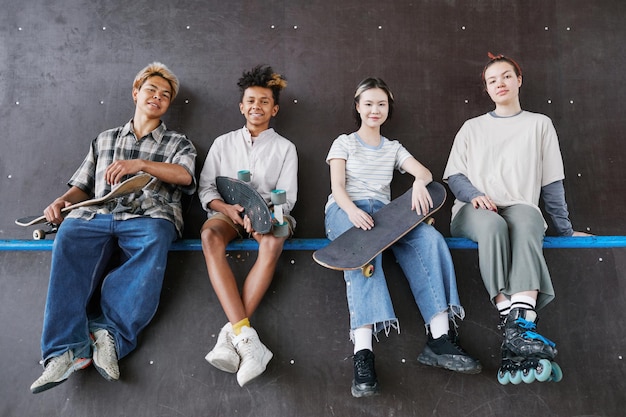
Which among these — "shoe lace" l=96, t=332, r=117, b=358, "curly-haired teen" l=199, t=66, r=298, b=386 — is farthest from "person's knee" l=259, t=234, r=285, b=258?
"shoe lace" l=96, t=332, r=117, b=358

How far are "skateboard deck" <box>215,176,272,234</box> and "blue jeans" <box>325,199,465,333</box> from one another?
31 cm

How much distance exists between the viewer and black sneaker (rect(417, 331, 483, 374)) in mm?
1730

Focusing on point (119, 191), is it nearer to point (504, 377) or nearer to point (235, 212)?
point (235, 212)

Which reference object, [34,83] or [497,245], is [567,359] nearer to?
[497,245]

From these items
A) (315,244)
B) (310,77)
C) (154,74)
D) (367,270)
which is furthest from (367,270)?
(154,74)

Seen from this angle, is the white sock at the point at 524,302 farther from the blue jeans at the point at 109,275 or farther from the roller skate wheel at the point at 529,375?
the blue jeans at the point at 109,275

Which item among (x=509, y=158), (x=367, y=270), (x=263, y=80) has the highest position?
(x=263, y=80)

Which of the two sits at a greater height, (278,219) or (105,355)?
(278,219)

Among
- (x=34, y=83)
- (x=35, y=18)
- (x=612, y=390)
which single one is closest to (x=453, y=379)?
(x=612, y=390)

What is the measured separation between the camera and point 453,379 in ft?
6.26

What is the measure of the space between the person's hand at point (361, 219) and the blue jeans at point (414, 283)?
7cm

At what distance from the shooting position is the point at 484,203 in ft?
6.63

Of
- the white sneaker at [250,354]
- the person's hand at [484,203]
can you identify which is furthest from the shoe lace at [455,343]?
the white sneaker at [250,354]

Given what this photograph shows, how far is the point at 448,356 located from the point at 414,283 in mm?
296
